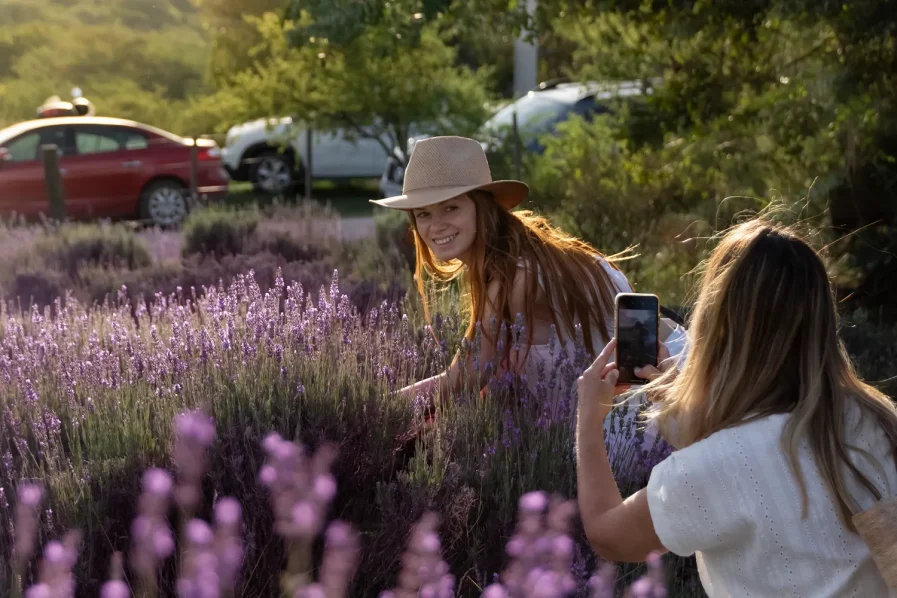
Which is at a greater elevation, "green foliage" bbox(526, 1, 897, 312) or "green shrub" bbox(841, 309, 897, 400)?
"green foliage" bbox(526, 1, 897, 312)

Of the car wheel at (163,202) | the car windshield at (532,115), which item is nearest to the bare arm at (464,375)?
the car windshield at (532,115)

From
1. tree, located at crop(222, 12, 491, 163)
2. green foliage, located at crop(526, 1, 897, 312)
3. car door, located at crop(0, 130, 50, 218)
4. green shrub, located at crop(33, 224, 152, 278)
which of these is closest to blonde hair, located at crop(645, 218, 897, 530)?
green foliage, located at crop(526, 1, 897, 312)

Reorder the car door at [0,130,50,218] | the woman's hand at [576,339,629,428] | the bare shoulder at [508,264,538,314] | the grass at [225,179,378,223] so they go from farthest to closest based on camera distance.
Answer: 1. the grass at [225,179,378,223]
2. the car door at [0,130,50,218]
3. the bare shoulder at [508,264,538,314]
4. the woman's hand at [576,339,629,428]

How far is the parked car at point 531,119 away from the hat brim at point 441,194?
830cm

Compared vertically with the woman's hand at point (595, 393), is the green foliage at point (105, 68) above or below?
above

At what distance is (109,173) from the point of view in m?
14.6

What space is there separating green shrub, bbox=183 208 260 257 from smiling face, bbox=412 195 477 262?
5.20m

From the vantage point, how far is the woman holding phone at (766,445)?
1.93 meters

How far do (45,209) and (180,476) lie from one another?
39.7 ft

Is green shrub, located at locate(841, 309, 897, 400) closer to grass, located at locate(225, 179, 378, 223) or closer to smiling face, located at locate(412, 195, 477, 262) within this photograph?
smiling face, located at locate(412, 195, 477, 262)

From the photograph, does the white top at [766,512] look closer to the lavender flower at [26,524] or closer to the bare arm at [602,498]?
the bare arm at [602,498]

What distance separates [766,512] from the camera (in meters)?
1.93

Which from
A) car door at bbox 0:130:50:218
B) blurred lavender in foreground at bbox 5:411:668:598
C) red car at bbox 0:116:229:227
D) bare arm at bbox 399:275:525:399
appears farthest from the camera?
red car at bbox 0:116:229:227

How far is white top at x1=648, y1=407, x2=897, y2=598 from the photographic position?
1929 millimetres
